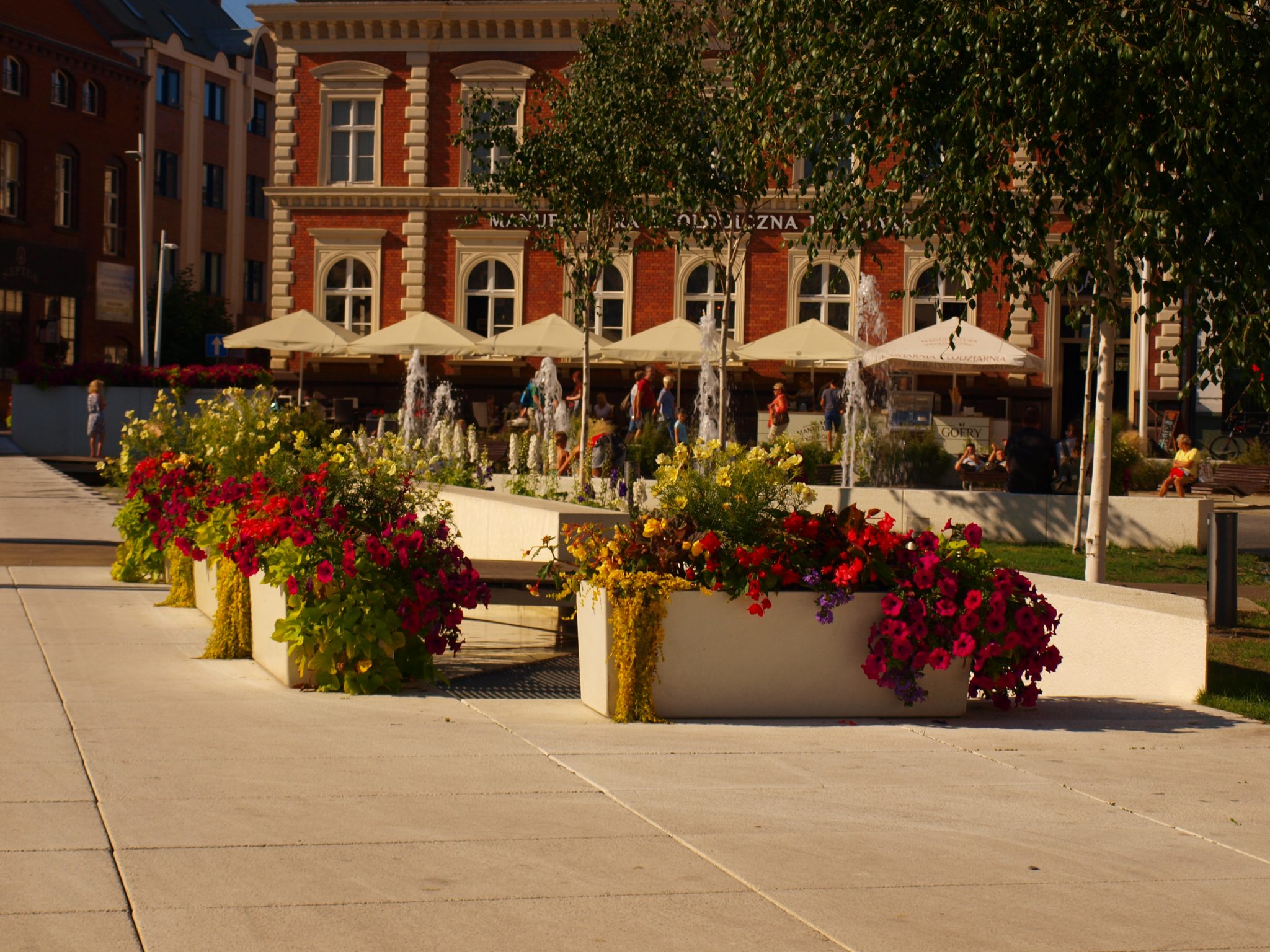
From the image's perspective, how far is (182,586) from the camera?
11.5 metres

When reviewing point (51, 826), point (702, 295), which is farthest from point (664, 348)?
point (51, 826)

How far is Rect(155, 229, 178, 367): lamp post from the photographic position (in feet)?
158

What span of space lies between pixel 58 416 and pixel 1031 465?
935 inches

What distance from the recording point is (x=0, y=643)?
920 centimetres

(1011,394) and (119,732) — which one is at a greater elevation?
(1011,394)

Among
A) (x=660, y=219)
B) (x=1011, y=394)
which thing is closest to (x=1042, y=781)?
(x=660, y=219)

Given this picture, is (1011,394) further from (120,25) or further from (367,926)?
(120,25)

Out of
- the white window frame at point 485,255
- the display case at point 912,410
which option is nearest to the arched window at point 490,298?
the white window frame at point 485,255

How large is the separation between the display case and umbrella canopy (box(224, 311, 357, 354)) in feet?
39.3

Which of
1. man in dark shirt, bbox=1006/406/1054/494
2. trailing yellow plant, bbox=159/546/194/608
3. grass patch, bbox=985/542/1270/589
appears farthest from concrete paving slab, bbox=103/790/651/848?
man in dark shirt, bbox=1006/406/1054/494

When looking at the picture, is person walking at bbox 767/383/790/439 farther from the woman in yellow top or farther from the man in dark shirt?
the man in dark shirt

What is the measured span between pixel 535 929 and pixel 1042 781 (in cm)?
286

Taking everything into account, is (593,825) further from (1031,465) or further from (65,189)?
(65,189)

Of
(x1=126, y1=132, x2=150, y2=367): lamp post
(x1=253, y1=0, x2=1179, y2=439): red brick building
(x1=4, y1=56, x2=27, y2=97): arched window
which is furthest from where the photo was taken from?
(x1=4, y1=56, x2=27, y2=97): arched window
